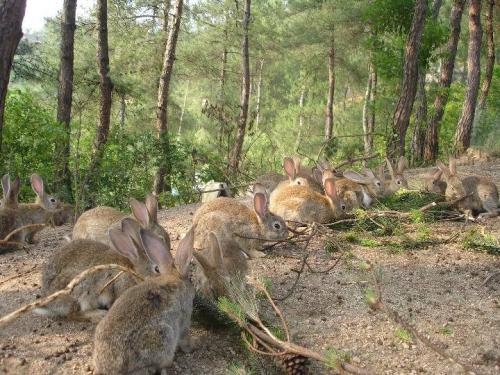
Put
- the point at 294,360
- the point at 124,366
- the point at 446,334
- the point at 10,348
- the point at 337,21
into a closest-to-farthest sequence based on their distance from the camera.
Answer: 1. the point at 124,366
2. the point at 294,360
3. the point at 10,348
4. the point at 446,334
5. the point at 337,21

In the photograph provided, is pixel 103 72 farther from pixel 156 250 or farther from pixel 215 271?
pixel 156 250

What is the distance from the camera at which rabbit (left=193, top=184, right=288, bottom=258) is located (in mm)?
6754

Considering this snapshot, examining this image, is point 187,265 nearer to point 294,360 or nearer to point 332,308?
point 294,360

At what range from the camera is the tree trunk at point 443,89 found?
17688 millimetres

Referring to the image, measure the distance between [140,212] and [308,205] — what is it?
2.82 m

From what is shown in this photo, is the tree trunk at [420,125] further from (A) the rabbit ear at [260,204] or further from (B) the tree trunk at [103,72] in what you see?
(A) the rabbit ear at [260,204]

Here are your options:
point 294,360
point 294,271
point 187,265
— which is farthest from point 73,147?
point 294,360

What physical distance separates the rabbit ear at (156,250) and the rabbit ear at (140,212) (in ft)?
5.15

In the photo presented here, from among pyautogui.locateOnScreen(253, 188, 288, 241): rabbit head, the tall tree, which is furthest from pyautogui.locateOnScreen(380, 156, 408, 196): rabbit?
the tall tree

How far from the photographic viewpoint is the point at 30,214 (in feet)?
27.8

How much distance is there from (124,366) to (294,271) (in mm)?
2674

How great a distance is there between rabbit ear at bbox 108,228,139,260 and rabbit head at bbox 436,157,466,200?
224 inches

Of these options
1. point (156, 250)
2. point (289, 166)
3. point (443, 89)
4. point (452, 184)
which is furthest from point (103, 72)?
point (156, 250)

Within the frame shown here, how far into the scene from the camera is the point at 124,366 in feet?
11.3
